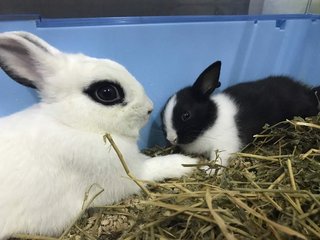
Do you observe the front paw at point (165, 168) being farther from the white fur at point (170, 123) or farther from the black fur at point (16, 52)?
the black fur at point (16, 52)

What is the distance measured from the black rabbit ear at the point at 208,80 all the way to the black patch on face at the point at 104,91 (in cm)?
46

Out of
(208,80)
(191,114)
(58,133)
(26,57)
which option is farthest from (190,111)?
(26,57)

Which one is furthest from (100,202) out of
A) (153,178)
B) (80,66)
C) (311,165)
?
(311,165)

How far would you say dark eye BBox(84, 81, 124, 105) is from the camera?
1346mm

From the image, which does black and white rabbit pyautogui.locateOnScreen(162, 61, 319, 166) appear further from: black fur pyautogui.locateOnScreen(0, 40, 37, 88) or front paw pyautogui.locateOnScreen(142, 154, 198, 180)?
black fur pyautogui.locateOnScreen(0, 40, 37, 88)

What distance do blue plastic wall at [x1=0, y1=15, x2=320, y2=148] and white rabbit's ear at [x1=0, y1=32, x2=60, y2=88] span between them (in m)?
0.26

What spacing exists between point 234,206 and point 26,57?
2.84ft

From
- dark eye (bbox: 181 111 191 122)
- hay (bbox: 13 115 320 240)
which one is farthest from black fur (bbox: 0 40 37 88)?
dark eye (bbox: 181 111 191 122)

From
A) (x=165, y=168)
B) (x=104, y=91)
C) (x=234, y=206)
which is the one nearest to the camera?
(x=234, y=206)

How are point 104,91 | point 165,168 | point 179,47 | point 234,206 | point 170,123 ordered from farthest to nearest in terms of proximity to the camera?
1. point 179,47
2. point 170,123
3. point 165,168
4. point 104,91
5. point 234,206

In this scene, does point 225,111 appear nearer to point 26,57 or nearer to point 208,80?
point 208,80

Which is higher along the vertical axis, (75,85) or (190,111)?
(75,85)

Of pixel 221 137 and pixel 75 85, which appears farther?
pixel 221 137

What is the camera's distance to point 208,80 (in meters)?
1.71
